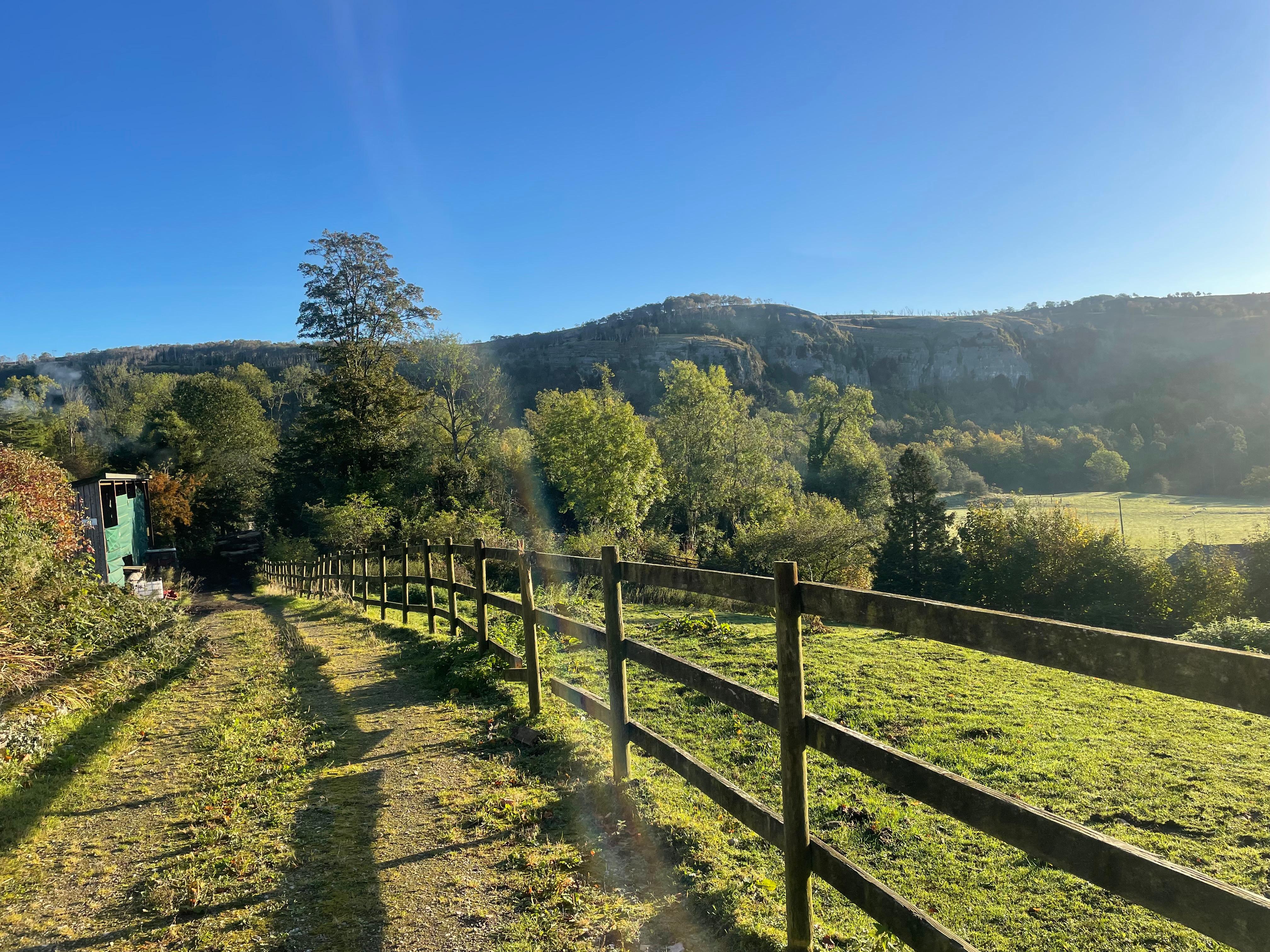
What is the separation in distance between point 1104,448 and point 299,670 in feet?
417

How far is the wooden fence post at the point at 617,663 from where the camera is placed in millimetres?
4625

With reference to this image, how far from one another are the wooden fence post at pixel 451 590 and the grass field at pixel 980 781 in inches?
37.4

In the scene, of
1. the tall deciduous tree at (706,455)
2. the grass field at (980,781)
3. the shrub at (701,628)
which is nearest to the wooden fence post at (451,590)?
the grass field at (980,781)

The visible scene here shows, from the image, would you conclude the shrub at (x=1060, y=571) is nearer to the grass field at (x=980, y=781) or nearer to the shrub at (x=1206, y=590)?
the shrub at (x=1206, y=590)

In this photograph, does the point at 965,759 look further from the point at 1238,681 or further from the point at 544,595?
the point at 544,595

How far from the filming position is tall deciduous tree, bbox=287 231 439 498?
35406 millimetres

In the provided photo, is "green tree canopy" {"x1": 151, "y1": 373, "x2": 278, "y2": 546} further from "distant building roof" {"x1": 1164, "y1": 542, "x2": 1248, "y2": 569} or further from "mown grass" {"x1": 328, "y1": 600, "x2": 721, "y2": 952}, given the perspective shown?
"distant building roof" {"x1": 1164, "y1": 542, "x2": 1248, "y2": 569}

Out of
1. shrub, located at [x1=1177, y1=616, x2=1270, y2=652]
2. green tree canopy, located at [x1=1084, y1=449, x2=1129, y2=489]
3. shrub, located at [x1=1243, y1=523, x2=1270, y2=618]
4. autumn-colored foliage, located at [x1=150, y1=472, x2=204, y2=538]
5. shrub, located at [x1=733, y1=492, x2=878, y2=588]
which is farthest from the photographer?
green tree canopy, located at [x1=1084, y1=449, x2=1129, y2=489]

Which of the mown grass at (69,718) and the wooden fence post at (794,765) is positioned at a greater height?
the wooden fence post at (794,765)

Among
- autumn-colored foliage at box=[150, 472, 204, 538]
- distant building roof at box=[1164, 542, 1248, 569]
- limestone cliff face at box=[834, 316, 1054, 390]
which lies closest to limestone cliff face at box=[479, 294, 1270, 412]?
limestone cliff face at box=[834, 316, 1054, 390]

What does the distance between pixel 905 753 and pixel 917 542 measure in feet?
125

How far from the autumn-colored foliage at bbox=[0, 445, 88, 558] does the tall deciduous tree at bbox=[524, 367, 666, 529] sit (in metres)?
26.0

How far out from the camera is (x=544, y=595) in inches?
523

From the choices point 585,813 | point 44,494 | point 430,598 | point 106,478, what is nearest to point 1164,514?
point 430,598
